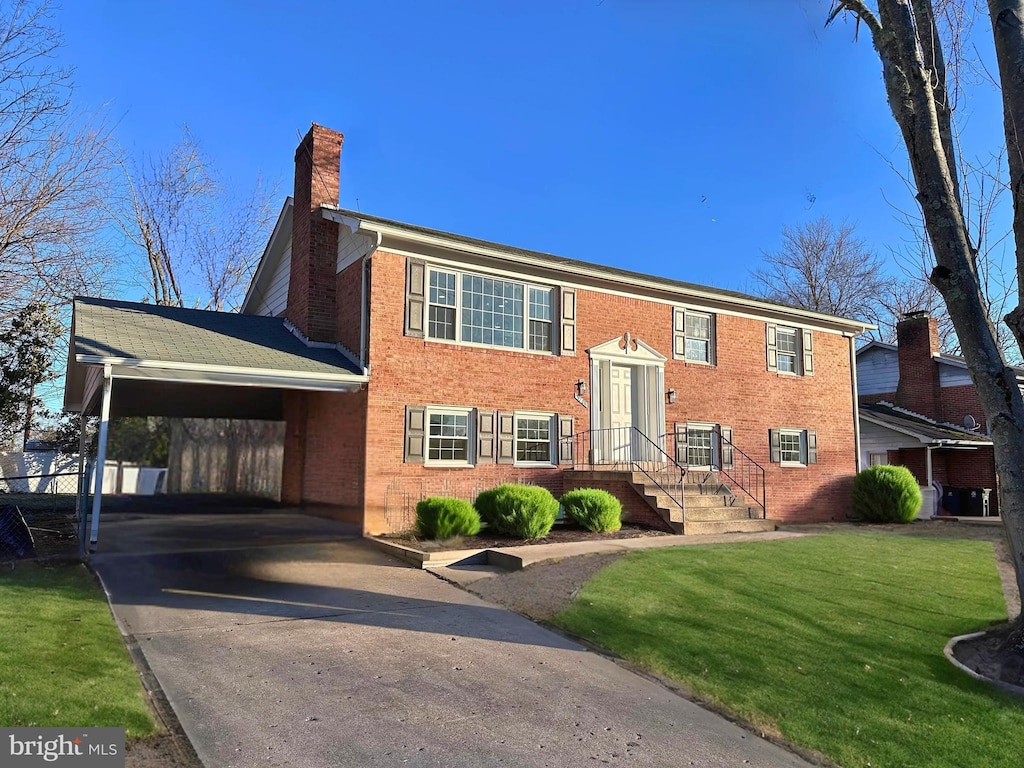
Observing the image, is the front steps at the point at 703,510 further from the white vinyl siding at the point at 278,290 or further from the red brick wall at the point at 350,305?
the white vinyl siding at the point at 278,290

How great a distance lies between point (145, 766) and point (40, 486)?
2640cm

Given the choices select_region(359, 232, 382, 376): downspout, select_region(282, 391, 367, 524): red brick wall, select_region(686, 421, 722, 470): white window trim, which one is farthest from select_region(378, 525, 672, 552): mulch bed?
select_region(686, 421, 722, 470): white window trim

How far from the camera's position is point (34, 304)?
1559 centimetres

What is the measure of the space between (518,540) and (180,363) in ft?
19.5

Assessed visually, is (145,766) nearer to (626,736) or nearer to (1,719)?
(1,719)

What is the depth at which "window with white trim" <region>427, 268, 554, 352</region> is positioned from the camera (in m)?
13.2

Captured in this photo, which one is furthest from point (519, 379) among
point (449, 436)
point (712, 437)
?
point (712, 437)

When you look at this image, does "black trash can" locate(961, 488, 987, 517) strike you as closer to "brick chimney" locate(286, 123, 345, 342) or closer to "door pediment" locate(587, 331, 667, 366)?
"door pediment" locate(587, 331, 667, 366)

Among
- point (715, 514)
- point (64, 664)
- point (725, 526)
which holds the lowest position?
point (64, 664)

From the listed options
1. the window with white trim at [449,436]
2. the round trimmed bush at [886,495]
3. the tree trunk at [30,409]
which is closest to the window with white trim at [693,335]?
the round trimmed bush at [886,495]

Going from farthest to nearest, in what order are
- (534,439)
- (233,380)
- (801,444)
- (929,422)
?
(929,422), (801,444), (534,439), (233,380)

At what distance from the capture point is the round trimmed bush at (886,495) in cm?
1698

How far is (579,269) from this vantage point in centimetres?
1469

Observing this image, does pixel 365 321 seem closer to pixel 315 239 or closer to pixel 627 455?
pixel 315 239
